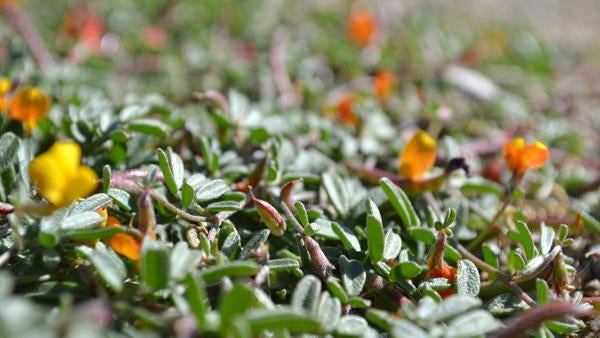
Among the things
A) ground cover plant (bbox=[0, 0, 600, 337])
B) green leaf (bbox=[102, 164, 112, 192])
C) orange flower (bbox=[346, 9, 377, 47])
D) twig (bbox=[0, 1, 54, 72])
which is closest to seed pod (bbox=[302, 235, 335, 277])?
ground cover plant (bbox=[0, 0, 600, 337])

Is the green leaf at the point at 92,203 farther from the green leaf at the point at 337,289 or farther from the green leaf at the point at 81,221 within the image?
the green leaf at the point at 337,289

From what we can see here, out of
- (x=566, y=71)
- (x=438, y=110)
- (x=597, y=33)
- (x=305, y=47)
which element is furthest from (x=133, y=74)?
(x=597, y=33)

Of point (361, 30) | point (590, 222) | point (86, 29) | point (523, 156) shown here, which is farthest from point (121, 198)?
point (361, 30)

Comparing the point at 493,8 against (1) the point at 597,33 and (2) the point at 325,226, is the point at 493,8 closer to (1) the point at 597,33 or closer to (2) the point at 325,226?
(1) the point at 597,33

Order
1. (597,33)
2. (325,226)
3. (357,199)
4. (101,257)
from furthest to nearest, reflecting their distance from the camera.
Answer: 1. (597,33)
2. (357,199)
3. (325,226)
4. (101,257)

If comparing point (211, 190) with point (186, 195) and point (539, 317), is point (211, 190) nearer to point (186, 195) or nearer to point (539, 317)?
point (186, 195)

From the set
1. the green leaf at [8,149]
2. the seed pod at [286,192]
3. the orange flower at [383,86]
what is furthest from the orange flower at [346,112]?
the green leaf at [8,149]

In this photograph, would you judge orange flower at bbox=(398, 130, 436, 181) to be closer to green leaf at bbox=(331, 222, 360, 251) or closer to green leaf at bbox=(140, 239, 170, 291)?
green leaf at bbox=(331, 222, 360, 251)
